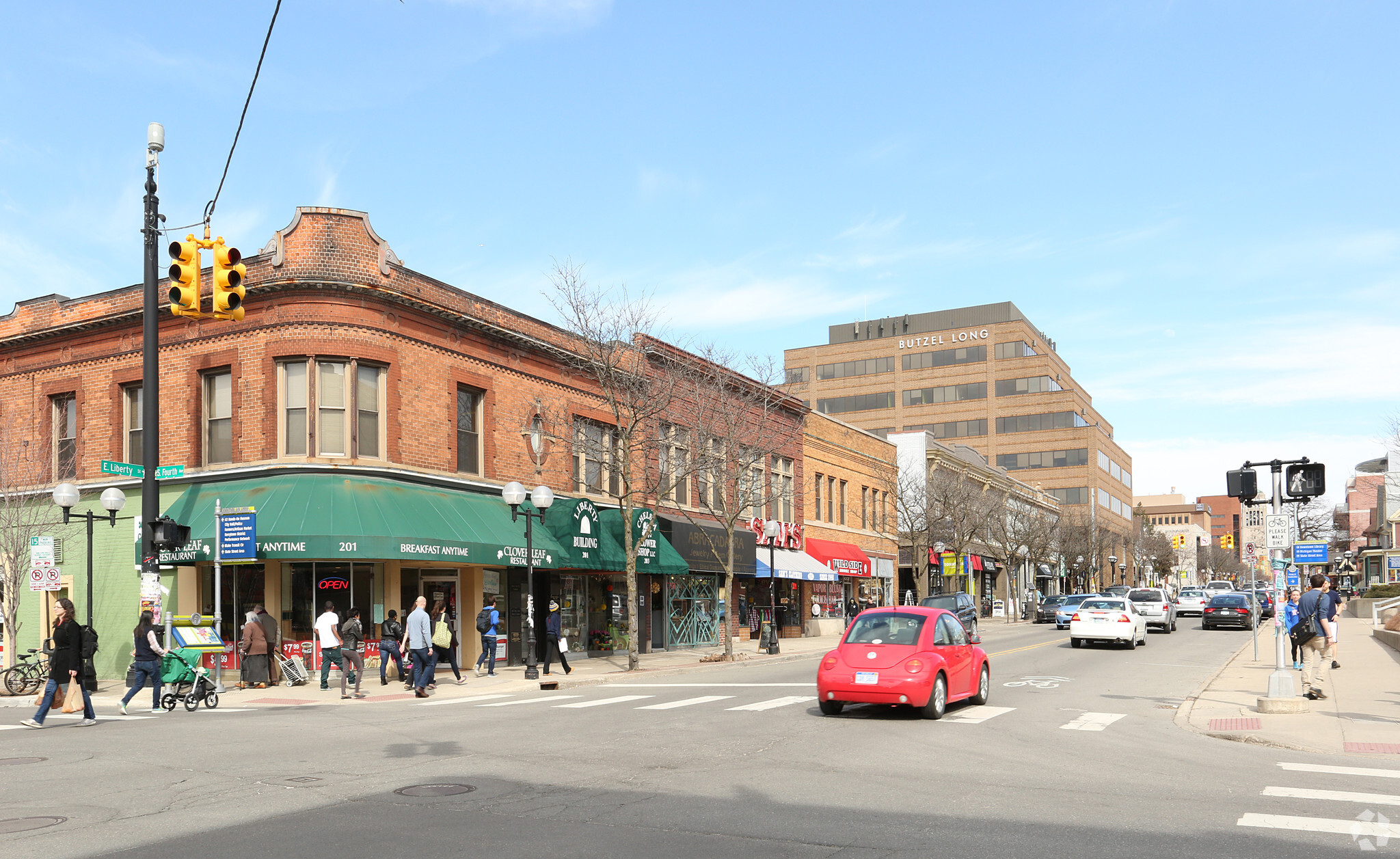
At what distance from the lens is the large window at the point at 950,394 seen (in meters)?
109

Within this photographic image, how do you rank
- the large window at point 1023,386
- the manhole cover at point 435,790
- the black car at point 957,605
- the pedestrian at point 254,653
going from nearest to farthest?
the manhole cover at point 435,790, the pedestrian at point 254,653, the black car at point 957,605, the large window at point 1023,386

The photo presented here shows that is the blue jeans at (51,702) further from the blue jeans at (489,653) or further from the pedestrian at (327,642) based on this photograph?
the blue jeans at (489,653)

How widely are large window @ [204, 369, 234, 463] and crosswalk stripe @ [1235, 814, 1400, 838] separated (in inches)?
847

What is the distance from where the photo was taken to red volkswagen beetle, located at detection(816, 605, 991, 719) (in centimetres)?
1508

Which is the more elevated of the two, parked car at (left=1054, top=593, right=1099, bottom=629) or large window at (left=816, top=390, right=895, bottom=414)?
large window at (left=816, top=390, right=895, bottom=414)

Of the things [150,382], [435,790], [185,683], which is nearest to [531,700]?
[185,683]

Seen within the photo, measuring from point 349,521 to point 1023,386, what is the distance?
93.1m

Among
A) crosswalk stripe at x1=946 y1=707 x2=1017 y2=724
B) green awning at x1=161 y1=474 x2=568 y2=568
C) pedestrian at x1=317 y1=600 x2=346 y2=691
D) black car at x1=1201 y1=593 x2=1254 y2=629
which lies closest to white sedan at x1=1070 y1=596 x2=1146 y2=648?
black car at x1=1201 y1=593 x2=1254 y2=629

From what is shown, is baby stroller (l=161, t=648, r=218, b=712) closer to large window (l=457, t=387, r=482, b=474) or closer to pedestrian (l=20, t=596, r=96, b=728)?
pedestrian (l=20, t=596, r=96, b=728)

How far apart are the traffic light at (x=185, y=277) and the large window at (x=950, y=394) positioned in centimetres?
9808

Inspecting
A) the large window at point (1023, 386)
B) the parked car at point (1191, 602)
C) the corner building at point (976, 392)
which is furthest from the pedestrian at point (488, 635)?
the large window at point (1023, 386)

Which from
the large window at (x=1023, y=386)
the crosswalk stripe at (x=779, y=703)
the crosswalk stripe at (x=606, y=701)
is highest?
the large window at (x=1023, y=386)

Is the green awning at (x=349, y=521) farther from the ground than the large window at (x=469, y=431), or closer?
closer

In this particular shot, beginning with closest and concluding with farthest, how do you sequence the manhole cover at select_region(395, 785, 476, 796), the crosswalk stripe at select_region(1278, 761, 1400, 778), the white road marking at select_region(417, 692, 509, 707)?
the manhole cover at select_region(395, 785, 476, 796)
the crosswalk stripe at select_region(1278, 761, 1400, 778)
the white road marking at select_region(417, 692, 509, 707)
